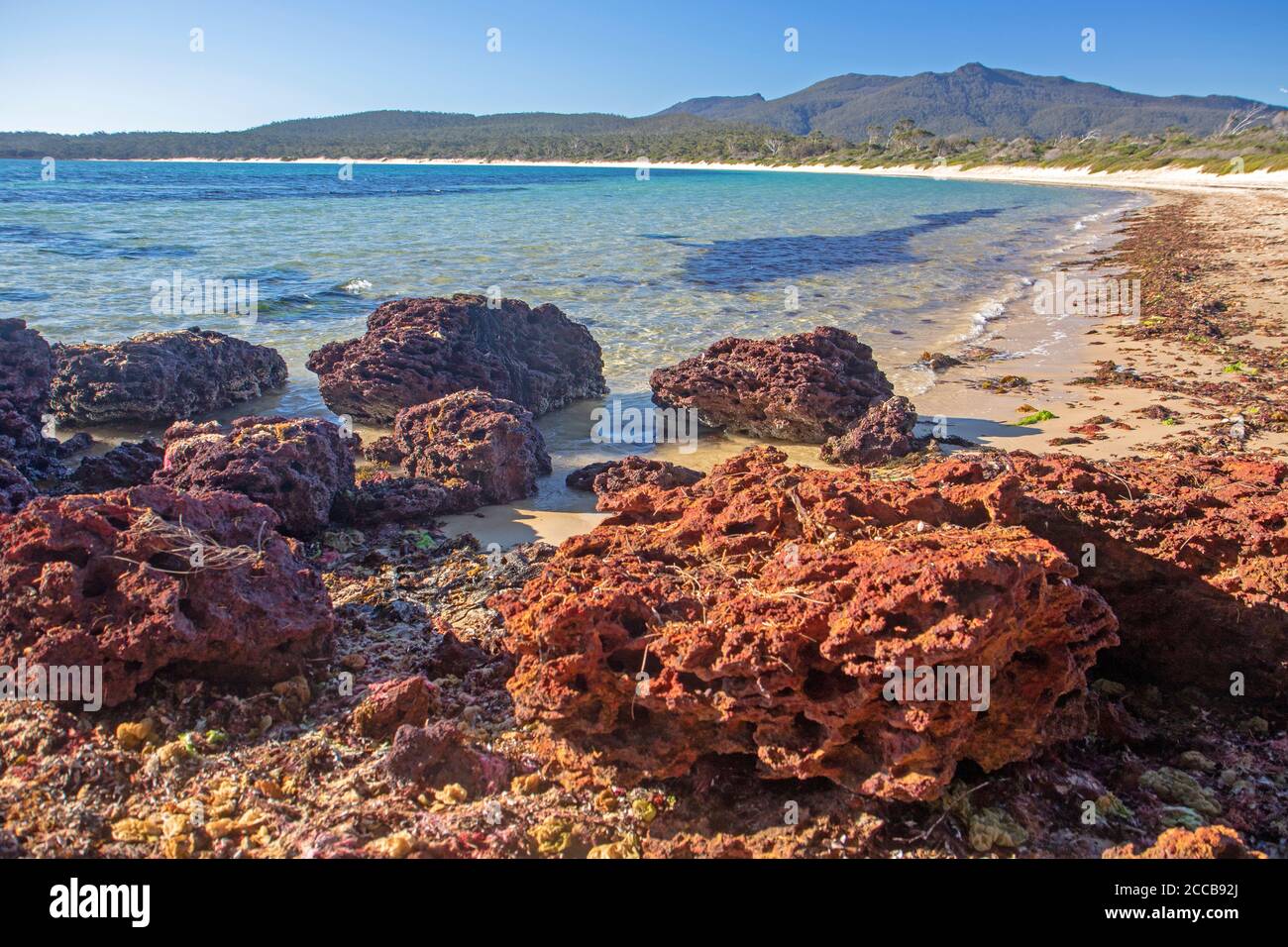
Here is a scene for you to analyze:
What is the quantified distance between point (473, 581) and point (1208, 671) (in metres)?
3.81

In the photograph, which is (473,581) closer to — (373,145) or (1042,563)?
(1042,563)

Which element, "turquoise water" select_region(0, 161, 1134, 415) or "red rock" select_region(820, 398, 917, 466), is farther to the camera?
"turquoise water" select_region(0, 161, 1134, 415)

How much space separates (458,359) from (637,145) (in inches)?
5041

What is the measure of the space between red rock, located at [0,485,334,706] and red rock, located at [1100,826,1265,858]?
11.4 feet

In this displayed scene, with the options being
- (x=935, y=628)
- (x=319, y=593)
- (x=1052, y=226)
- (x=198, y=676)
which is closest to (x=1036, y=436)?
(x=935, y=628)

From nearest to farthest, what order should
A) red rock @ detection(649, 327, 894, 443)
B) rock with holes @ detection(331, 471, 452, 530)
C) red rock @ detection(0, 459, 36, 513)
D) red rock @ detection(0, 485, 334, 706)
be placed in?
1. red rock @ detection(0, 485, 334, 706)
2. red rock @ detection(0, 459, 36, 513)
3. rock with holes @ detection(331, 471, 452, 530)
4. red rock @ detection(649, 327, 894, 443)

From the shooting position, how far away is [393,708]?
3514 mm

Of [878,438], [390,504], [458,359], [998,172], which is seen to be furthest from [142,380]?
[998,172]

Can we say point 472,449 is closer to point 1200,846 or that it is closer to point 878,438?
point 878,438

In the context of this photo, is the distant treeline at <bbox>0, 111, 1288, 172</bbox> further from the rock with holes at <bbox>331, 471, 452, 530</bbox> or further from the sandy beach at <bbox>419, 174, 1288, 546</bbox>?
the rock with holes at <bbox>331, 471, 452, 530</bbox>

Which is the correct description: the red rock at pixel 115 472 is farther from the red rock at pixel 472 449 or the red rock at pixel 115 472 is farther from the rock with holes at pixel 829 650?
the rock with holes at pixel 829 650

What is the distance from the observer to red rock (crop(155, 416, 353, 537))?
18.3 ft

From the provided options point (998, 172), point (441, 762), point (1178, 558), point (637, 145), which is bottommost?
point (441, 762)

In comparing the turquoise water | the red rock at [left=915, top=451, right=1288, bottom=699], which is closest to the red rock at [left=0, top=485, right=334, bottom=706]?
the red rock at [left=915, top=451, right=1288, bottom=699]
